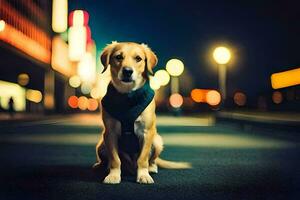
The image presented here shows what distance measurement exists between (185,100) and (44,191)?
75958 millimetres

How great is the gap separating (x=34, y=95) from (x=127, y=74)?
74064mm

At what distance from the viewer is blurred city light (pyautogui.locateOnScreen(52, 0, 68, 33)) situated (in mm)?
63562

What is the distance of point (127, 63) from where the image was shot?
690cm

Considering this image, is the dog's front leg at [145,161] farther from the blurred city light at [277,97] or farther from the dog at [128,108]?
the blurred city light at [277,97]

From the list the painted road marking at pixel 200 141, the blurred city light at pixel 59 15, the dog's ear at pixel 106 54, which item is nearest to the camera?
the dog's ear at pixel 106 54

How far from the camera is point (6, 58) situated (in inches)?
1834

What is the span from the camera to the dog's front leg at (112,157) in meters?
7.06

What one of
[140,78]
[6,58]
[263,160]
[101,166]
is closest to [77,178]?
[101,166]

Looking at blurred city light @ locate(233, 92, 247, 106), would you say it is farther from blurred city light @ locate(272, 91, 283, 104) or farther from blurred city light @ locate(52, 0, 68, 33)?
blurred city light @ locate(52, 0, 68, 33)

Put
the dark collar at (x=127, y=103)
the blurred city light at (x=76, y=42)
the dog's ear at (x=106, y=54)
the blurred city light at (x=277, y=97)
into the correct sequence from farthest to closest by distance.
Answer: the blurred city light at (x=76, y=42), the blurred city light at (x=277, y=97), the dog's ear at (x=106, y=54), the dark collar at (x=127, y=103)

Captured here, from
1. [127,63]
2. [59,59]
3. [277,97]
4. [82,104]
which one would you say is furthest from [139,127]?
[82,104]

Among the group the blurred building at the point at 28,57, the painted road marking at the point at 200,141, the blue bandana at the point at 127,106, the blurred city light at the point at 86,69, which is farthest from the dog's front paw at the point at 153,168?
the blurred city light at the point at 86,69

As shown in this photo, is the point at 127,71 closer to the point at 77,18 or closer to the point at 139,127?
the point at 139,127

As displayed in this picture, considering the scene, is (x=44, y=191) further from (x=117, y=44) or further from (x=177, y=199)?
(x=117, y=44)
